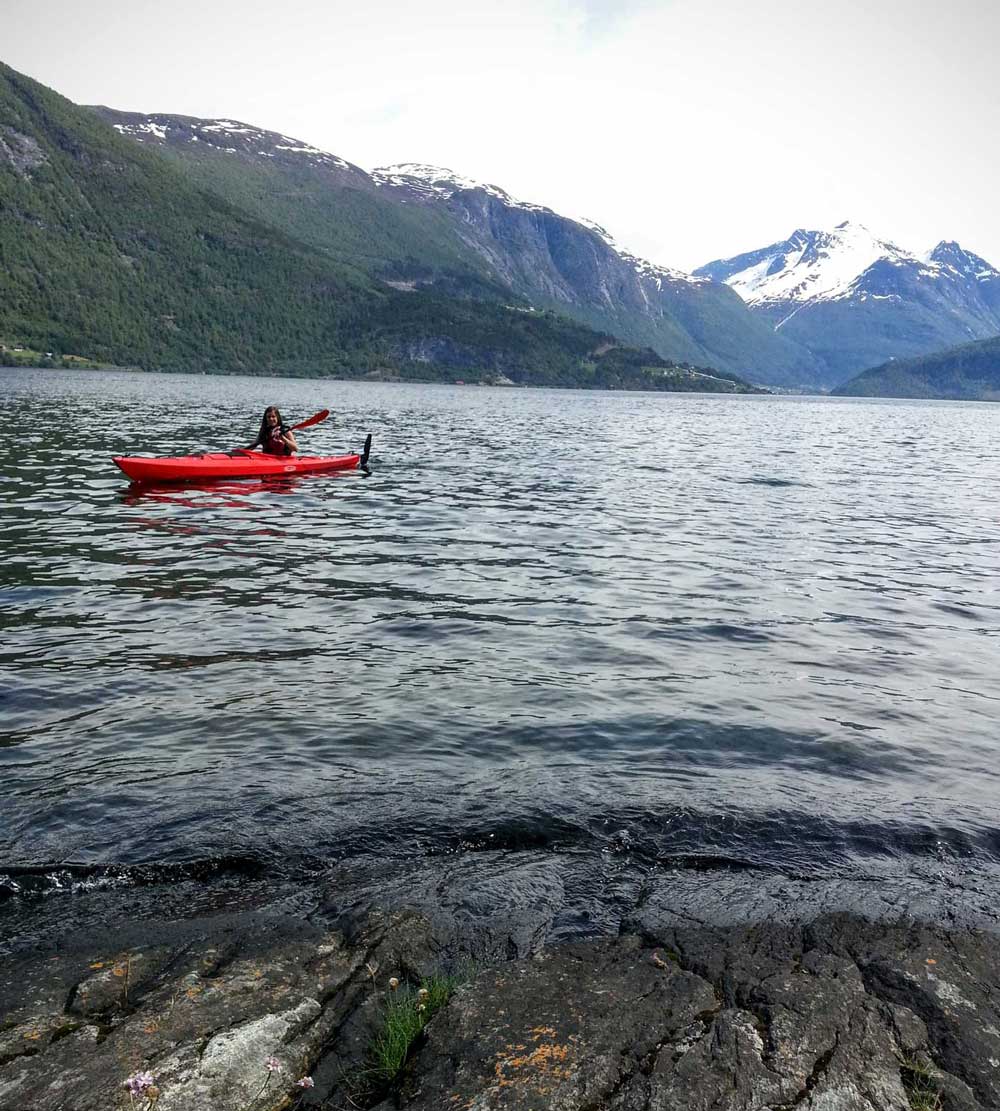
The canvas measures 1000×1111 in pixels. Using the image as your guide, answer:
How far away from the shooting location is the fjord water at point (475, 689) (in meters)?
6.86

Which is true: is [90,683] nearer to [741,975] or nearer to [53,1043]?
[53,1043]

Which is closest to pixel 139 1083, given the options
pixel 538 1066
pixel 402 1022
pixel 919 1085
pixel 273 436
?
pixel 402 1022

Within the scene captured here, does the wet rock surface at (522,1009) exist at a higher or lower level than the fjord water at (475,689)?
higher

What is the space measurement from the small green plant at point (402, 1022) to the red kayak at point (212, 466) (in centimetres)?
2136

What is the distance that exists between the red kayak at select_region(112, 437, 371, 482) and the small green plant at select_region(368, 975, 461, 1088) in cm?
2136

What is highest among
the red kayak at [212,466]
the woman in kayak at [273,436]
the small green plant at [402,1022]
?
the small green plant at [402,1022]

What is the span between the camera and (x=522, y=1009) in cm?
443

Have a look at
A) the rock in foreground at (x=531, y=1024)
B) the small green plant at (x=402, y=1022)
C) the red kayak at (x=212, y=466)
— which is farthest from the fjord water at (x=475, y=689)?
the small green plant at (x=402, y=1022)

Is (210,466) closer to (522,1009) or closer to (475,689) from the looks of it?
(475,689)

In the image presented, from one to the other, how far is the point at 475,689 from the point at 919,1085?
6828 millimetres

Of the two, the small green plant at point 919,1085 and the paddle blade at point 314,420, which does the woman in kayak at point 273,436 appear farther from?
the small green plant at point 919,1085

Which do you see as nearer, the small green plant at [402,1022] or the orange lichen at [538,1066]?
the orange lichen at [538,1066]

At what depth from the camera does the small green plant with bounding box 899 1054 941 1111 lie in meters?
3.81

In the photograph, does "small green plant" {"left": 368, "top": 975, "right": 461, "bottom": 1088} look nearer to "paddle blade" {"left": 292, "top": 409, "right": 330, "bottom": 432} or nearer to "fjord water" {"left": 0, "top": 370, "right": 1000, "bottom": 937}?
"fjord water" {"left": 0, "top": 370, "right": 1000, "bottom": 937}
